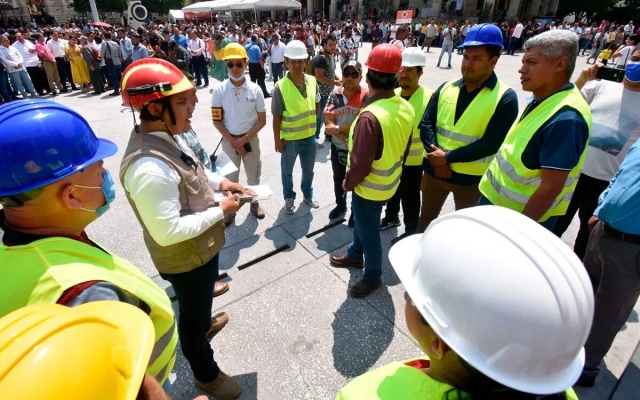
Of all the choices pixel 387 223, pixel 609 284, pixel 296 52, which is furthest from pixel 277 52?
pixel 609 284

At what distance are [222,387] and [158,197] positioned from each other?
49.7 inches

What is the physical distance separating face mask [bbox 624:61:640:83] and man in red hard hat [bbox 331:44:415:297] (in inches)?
61.6

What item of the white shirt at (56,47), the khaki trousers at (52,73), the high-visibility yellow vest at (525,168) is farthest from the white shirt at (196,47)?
the high-visibility yellow vest at (525,168)

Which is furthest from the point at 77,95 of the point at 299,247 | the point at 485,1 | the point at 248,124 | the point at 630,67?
the point at 485,1

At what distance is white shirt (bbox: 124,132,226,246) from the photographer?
1.48 meters

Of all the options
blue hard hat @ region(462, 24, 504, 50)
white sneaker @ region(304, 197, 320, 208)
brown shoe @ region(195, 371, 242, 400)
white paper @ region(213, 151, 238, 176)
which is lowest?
white sneaker @ region(304, 197, 320, 208)

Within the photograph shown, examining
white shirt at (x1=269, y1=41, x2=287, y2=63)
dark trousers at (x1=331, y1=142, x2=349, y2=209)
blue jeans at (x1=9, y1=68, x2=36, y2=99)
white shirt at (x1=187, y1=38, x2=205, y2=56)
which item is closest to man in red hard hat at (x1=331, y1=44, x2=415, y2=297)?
dark trousers at (x1=331, y1=142, x2=349, y2=209)

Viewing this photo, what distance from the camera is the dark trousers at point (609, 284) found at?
1.79 meters

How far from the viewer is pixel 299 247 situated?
352 cm

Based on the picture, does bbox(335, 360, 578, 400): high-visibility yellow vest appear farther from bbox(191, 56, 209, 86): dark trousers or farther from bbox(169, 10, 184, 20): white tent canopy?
bbox(169, 10, 184, 20): white tent canopy

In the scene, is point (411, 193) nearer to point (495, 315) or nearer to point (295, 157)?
point (295, 157)

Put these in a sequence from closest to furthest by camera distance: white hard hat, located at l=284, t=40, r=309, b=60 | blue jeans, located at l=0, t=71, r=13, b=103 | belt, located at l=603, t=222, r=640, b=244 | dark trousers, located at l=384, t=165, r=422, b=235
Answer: belt, located at l=603, t=222, r=640, b=244 < dark trousers, located at l=384, t=165, r=422, b=235 < white hard hat, located at l=284, t=40, r=309, b=60 < blue jeans, located at l=0, t=71, r=13, b=103

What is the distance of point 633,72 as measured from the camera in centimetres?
234

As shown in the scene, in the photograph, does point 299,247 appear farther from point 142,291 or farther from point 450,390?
point 450,390
